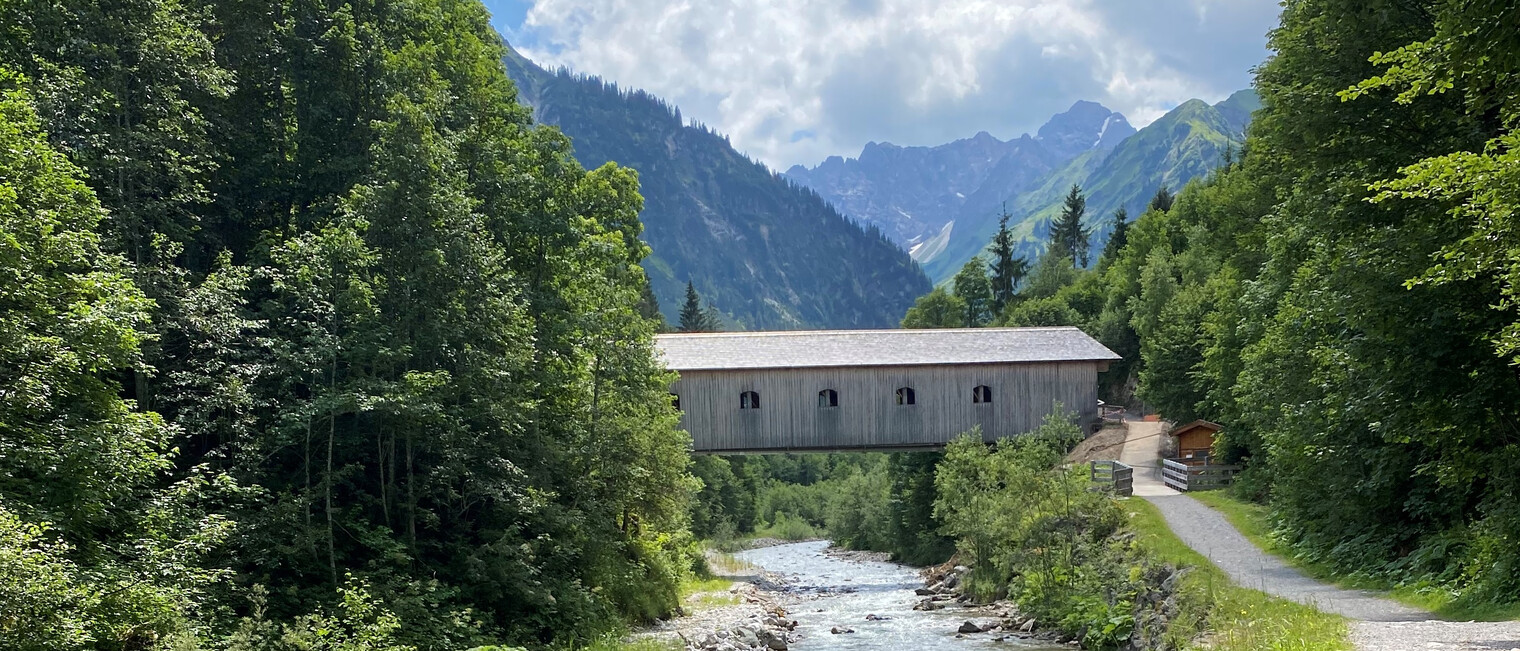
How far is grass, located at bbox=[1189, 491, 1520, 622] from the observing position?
10.9m

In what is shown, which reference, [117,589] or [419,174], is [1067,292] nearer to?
[419,174]

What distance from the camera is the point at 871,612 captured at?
23875 millimetres

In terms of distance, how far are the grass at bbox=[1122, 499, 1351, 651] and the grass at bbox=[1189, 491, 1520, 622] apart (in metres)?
1.42

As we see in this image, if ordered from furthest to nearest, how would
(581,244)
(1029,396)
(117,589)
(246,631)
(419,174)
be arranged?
(1029,396), (581,244), (419,174), (246,631), (117,589)

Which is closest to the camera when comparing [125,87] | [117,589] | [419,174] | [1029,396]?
[117,589]

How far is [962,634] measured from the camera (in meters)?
19.6

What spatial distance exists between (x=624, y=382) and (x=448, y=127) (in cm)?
649

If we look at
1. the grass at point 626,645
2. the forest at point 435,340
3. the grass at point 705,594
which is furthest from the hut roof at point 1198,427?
the grass at point 626,645

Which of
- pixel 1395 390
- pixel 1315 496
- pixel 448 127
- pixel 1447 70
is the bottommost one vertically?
pixel 1315 496

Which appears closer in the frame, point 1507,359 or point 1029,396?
point 1507,359

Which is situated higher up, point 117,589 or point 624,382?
point 624,382

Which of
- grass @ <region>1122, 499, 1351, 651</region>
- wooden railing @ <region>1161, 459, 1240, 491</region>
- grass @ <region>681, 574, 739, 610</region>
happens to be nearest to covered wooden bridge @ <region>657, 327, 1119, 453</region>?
grass @ <region>681, 574, 739, 610</region>

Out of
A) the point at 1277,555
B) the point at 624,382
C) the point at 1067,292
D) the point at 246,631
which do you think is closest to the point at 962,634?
the point at 1277,555

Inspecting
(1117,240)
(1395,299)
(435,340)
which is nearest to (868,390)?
(435,340)
